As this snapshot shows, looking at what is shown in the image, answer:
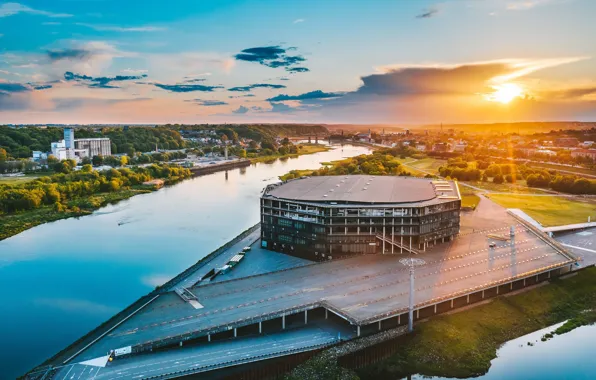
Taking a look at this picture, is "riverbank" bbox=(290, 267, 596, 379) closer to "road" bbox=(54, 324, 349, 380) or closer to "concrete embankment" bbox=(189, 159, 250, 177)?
"road" bbox=(54, 324, 349, 380)

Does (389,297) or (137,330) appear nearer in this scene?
(137,330)

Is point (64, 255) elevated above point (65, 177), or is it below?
below

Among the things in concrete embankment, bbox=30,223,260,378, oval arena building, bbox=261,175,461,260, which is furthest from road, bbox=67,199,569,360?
oval arena building, bbox=261,175,461,260

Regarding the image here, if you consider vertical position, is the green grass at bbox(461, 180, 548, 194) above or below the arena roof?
below

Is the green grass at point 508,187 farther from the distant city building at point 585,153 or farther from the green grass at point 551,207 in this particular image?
the distant city building at point 585,153

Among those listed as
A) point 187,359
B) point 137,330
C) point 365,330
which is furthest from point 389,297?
point 137,330

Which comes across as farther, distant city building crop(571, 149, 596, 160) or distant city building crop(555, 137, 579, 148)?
distant city building crop(555, 137, 579, 148)

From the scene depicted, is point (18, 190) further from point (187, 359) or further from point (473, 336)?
point (473, 336)
